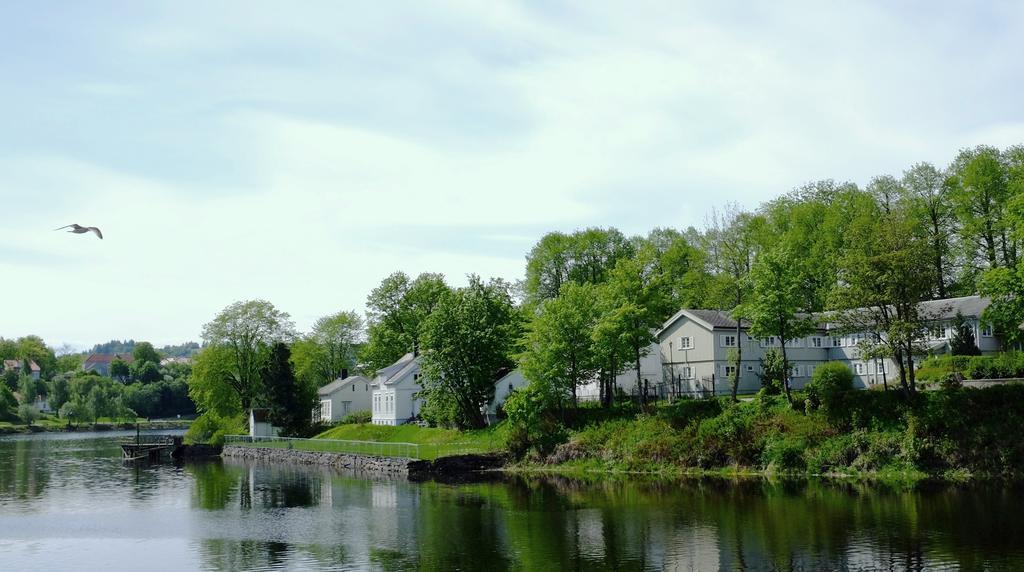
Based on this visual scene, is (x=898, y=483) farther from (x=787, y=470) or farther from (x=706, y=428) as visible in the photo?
(x=706, y=428)

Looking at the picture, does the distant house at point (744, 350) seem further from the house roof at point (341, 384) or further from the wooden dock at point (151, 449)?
the wooden dock at point (151, 449)

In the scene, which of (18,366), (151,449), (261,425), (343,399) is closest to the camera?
(151,449)

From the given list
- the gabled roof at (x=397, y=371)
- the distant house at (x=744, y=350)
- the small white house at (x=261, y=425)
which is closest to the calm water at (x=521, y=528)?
the distant house at (x=744, y=350)

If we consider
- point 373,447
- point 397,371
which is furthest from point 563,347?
point 397,371

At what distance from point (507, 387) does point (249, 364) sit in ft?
135

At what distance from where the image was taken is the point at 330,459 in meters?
74.8

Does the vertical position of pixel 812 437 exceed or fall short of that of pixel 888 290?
it falls short

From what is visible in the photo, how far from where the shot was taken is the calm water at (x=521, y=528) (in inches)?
1200

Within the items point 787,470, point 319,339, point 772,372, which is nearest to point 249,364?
point 319,339

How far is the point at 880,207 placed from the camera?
3187 inches

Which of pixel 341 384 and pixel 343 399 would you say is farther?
pixel 341 384

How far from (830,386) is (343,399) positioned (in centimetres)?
6346

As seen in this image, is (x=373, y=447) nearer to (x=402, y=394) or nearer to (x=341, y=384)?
(x=402, y=394)

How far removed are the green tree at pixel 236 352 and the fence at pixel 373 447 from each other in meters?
13.0
